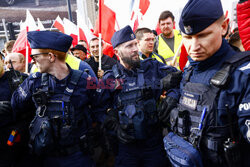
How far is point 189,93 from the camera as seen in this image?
4.76 feet

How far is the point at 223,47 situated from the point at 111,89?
4.70ft

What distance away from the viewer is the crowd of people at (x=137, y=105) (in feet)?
4.12

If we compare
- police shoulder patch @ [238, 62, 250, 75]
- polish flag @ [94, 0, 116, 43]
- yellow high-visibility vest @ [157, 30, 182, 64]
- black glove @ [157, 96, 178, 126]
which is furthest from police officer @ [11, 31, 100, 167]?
yellow high-visibility vest @ [157, 30, 182, 64]

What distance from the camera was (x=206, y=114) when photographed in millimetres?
1300

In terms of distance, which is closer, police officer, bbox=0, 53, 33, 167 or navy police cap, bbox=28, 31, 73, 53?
navy police cap, bbox=28, 31, 73, 53

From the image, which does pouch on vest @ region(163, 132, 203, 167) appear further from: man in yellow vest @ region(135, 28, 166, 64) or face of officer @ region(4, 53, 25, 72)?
face of officer @ region(4, 53, 25, 72)

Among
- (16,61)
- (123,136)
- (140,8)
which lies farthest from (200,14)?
(140,8)

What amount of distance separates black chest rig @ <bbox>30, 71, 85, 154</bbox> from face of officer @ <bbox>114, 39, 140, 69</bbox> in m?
0.79

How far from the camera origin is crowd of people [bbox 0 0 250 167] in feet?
4.12

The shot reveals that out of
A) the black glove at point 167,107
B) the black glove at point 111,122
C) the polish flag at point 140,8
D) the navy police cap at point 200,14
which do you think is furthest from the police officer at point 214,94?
the polish flag at point 140,8

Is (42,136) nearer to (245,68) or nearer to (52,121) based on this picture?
(52,121)

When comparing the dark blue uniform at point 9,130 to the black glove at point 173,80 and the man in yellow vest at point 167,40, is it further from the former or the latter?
the man in yellow vest at point 167,40

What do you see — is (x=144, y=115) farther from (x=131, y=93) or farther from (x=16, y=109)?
(x=16, y=109)

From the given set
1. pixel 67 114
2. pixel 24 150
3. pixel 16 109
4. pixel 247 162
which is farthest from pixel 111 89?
pixel 247 162
